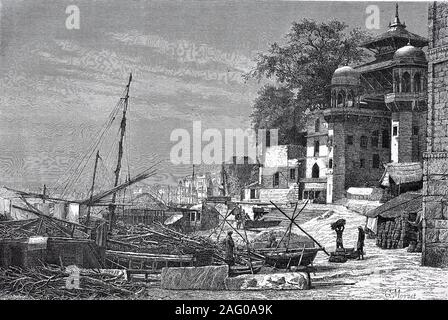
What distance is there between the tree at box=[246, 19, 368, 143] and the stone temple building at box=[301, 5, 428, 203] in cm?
56

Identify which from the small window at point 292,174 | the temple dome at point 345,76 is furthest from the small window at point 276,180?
the temple dome at point 345,76

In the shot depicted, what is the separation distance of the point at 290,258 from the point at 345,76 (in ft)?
29.9

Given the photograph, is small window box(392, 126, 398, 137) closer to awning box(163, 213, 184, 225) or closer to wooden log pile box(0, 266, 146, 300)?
awning box(163, 213, 184, 225)

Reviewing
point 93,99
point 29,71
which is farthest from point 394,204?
point 29,71

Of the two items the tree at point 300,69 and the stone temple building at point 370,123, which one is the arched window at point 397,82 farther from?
the tree at point 300,69

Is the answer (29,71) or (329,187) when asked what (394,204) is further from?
(29,71)

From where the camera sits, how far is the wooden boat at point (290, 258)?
13141 mm

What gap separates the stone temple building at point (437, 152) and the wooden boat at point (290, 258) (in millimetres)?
2697

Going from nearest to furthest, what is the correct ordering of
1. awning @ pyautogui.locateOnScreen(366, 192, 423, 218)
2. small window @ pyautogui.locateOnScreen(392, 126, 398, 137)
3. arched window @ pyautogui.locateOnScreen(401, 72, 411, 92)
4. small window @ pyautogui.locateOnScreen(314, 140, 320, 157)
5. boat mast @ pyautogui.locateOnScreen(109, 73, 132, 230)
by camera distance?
boat mast @ pyautogui.locateOnScreen(109, 73, 132, 230) → awning @ pyautogui.locateOnScreen(366, 192, 423, 218) → small window @ pyautogui.locateOnScreen(392, 126, 398, 137) → arched window @ pyautogui.locateOnScreen(401, 72, 411, 92) → small window @ pyautogui.locateOnScreen(314, 140, 320, 157)

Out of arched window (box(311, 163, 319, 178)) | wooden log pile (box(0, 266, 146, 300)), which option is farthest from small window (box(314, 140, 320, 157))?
wooden log pile (box(0, 266, 146, 300))

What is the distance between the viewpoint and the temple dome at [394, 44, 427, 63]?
66.5ft

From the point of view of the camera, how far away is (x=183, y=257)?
42.4 feet

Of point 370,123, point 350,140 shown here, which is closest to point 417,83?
point 370,123
